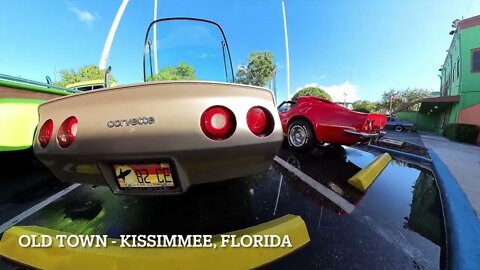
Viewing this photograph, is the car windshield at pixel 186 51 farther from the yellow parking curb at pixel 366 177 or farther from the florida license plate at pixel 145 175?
the yellow parking curb at pixel 366 177

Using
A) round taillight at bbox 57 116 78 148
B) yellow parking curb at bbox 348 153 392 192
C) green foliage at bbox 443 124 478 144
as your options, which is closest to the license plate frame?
round taillight at bbox 57 116 78 148

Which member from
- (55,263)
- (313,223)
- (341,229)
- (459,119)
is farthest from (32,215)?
(459,119)

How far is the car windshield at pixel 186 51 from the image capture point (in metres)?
2.12

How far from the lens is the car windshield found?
6.95 feet

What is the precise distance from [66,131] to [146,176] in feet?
1.84

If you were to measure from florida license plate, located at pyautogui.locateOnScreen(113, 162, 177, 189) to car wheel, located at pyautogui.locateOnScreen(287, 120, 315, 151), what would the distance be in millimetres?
3591

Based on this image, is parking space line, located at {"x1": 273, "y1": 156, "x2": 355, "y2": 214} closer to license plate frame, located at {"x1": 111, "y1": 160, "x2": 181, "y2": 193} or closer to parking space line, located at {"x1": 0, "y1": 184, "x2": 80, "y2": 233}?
license plate frame, located at {"x1": 111, "y1": 160, "x2": 181, "y2": 193}

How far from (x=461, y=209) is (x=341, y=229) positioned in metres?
1.33

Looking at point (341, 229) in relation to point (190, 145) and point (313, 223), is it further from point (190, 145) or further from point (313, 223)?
A: point (190, 145)

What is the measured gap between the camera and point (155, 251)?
1.08 m

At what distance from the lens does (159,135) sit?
3.63ft

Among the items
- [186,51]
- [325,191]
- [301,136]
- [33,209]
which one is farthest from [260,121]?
[301,136]

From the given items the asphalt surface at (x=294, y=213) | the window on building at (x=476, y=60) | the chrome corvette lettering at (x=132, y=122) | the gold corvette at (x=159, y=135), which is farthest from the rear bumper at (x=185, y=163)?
the window on building at (x=476, y=60)

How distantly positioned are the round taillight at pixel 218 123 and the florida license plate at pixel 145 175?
0.28 metres
